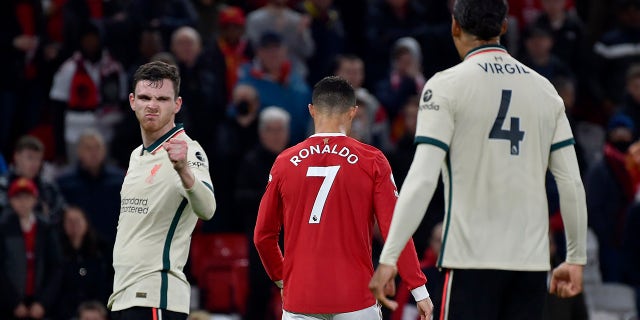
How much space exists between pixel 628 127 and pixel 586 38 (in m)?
2.63

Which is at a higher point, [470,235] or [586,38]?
[586,38]

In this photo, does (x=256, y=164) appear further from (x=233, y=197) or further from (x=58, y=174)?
(x=58, y=174)

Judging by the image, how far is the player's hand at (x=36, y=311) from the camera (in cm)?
1267

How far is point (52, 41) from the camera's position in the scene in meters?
15.8

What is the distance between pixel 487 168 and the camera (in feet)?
21.6

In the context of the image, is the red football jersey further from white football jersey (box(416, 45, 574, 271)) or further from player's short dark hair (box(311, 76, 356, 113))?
white football jersey (box(416, 45, 574, 271))

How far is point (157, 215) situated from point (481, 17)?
232 cm

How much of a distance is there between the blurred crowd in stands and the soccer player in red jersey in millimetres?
4636

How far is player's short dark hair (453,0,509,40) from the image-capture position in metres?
6.71

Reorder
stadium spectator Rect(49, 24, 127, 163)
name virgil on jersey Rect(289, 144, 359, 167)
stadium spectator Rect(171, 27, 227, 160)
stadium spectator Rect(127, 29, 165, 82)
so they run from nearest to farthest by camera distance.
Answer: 1. name virgil on jersey Rect(289, 144, 359, 167)
2. stadium spectator Rect(171, 27, 227, 160)
3. stadium spectator Rect(127, 29, 165, 82)
4. stadium spectator Rect(49, 24, 127, 163)

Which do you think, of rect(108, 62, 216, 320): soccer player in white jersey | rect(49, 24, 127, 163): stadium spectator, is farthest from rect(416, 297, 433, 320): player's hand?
rect(49, 24, 127, 163): stadium spectator

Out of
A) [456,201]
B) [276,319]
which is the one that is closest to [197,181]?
[456,201]

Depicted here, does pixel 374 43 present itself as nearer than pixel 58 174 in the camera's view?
No

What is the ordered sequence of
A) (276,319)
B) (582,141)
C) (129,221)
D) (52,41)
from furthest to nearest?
(582,141) < (52,41) < (276,319) < (129,221)
